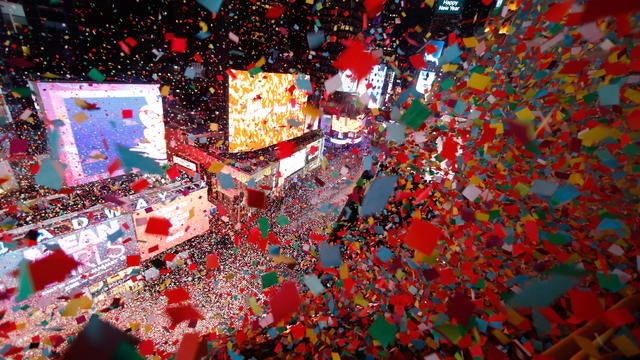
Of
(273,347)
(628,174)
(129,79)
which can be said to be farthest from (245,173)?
(628,174)

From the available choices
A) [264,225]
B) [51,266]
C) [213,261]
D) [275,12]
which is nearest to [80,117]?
[51,266]

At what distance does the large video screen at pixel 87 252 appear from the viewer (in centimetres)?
269

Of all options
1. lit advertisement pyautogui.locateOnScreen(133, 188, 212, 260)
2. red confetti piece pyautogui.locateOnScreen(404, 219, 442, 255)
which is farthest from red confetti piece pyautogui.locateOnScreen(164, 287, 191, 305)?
red confetti piece pyautogui.locateOnScreen(404, 219, 442, 255)

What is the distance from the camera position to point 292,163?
628 centimetres

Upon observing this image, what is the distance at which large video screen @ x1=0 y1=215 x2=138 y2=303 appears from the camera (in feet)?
8.81

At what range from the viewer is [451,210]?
7.41 feet

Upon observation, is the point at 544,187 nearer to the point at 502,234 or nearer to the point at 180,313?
the point at 502,234

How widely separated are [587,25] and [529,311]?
A: 5.26 feet

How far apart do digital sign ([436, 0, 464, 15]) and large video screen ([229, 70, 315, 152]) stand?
8035mm

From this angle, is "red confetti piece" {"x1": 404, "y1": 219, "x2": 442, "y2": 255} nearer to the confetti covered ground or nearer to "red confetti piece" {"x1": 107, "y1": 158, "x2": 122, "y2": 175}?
the confetti covered ground

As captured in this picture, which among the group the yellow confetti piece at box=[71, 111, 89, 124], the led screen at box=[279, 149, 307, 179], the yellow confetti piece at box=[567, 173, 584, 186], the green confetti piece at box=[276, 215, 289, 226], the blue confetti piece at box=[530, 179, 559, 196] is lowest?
the green confetti piece at box=[276, 215, 289, 226]

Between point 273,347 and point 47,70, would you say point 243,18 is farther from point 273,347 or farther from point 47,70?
point 273,347

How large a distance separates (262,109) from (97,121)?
7.23 feet

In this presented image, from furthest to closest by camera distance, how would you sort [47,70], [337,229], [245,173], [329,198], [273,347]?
[329,198] < [337,229] < [245,173] < [47,70] < [273,347]
